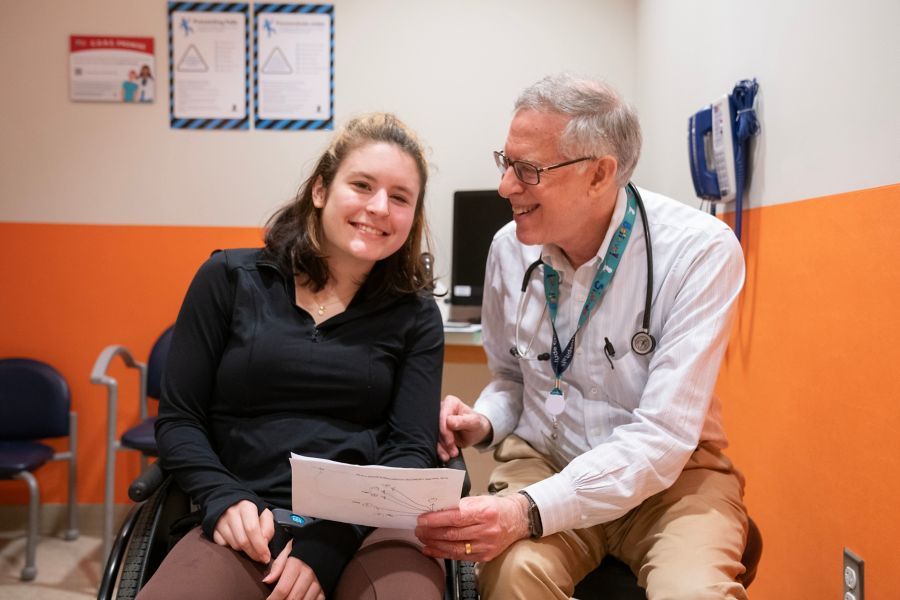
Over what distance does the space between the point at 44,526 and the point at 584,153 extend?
10.9 ft

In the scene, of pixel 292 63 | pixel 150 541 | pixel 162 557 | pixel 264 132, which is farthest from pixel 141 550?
pixel 292 63

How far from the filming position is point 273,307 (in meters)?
1.61

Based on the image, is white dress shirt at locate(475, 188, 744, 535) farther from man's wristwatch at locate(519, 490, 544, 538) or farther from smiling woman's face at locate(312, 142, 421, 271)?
smiling woman's face at locate(312, 142, 421, 271)

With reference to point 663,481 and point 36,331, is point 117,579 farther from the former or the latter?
point 36,331

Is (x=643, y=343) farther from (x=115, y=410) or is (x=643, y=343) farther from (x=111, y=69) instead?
(x=111, y=69)

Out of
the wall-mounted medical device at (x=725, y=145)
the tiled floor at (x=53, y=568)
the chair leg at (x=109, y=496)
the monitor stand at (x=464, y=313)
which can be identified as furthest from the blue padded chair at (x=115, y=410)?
the wall-mounted medical device at (x=725, y=145)

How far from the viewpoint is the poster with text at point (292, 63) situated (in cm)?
367

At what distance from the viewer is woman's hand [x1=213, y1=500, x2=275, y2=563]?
1341mm

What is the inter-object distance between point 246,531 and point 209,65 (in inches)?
114

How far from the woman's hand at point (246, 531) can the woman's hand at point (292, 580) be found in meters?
0.03

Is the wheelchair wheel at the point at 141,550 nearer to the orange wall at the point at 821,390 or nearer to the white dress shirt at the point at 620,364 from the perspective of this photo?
the white dress shirt at the point at 620,364

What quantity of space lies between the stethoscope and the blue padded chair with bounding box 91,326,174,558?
1559 mm

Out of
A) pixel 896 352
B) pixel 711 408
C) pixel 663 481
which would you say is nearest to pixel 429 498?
pixel 663 481

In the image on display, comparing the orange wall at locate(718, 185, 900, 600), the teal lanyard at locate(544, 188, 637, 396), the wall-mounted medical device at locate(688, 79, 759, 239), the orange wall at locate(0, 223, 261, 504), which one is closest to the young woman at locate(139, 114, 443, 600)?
the teal lanyard at locate(544, 188, 637, 396)
